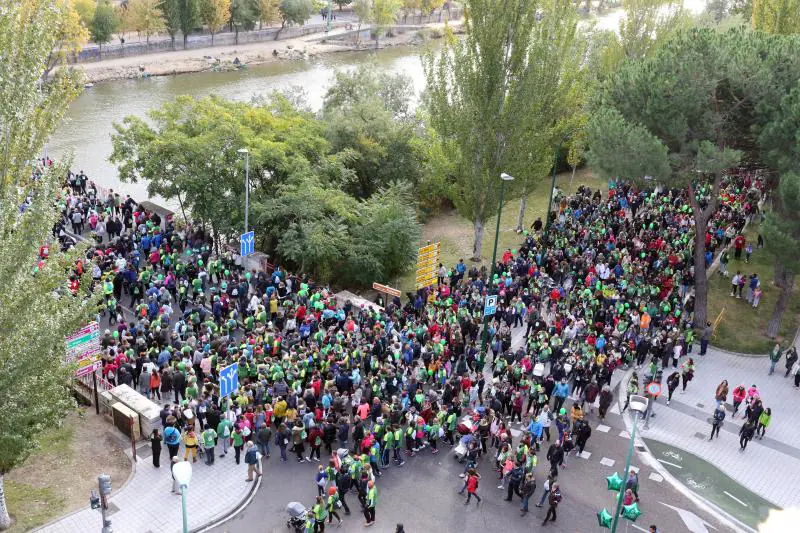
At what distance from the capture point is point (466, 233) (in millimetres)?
35938

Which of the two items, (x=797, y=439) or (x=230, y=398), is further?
(x=797, y=439)

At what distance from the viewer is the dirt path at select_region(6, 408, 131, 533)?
1490 centimetres

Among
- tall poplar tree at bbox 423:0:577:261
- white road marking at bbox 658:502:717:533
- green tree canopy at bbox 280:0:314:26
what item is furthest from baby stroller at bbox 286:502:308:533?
green tree canopy at bbox 280:0:314:26

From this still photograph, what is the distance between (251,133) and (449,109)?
7786 millimetres

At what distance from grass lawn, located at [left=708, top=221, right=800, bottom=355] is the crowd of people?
1.35 metres

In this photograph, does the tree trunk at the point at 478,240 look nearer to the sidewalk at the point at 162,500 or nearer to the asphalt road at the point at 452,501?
the asphalt road at the point at 452,501

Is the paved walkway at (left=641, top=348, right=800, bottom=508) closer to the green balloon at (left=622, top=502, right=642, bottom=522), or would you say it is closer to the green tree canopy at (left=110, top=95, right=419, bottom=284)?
the green balloon at (left=622, top=502, right=642, bottom=522)

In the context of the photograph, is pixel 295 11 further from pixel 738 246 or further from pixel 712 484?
pixel 712 484

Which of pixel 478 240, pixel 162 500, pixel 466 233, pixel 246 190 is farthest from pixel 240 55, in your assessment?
pixel 162 500

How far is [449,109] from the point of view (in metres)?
28.5

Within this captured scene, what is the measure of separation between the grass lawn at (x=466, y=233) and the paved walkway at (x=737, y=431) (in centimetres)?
1089

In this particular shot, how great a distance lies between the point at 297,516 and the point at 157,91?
178 feet

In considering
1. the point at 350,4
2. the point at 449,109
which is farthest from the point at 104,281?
the point at 350,4

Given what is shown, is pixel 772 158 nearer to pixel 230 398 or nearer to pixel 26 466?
pixel 230 398
